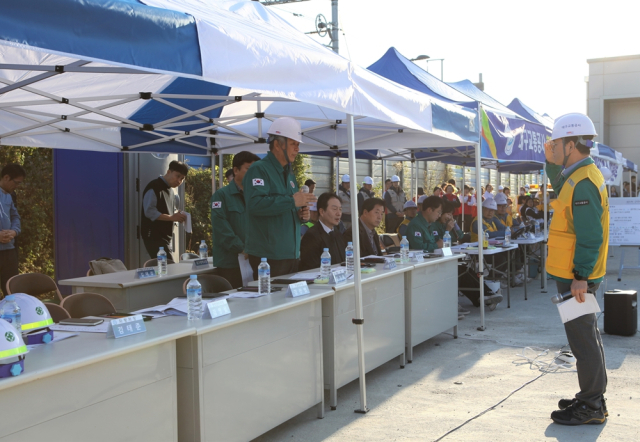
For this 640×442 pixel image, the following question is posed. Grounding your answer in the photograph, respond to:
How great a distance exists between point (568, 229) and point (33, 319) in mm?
2852

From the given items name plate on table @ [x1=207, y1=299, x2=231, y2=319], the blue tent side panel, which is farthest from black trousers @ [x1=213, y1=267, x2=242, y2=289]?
the blue tent side panel

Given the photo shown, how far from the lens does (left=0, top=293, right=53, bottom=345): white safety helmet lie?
7.95 feet

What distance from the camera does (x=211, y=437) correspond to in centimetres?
292

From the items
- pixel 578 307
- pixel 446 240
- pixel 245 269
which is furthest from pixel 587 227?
pixel 446 240

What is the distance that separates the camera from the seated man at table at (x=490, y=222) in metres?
8.95

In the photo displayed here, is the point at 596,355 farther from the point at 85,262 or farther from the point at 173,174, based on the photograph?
the point at 85,262

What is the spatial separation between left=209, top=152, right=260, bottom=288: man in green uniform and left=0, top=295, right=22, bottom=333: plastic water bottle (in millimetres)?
2691

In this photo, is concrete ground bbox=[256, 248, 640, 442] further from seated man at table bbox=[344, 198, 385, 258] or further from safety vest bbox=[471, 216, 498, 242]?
safety vest bbox=[471, 216, 498, 242]

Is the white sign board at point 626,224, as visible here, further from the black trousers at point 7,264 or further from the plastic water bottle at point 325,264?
the black trousers at point 7,264

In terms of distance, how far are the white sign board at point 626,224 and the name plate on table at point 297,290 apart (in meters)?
7.53

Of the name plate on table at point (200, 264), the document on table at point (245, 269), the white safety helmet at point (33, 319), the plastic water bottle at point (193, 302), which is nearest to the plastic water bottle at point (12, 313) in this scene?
the white safety helmet at point (33, 319)

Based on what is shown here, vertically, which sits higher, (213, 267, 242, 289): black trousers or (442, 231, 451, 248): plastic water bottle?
(442, 231, 451, 248): plastic water bottle

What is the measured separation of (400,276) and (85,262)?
15.8 feet

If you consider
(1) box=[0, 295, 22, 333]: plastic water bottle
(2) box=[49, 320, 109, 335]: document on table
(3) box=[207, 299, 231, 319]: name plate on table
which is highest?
(1) box=[0, 295, 22, 333]: plastic water bottle
